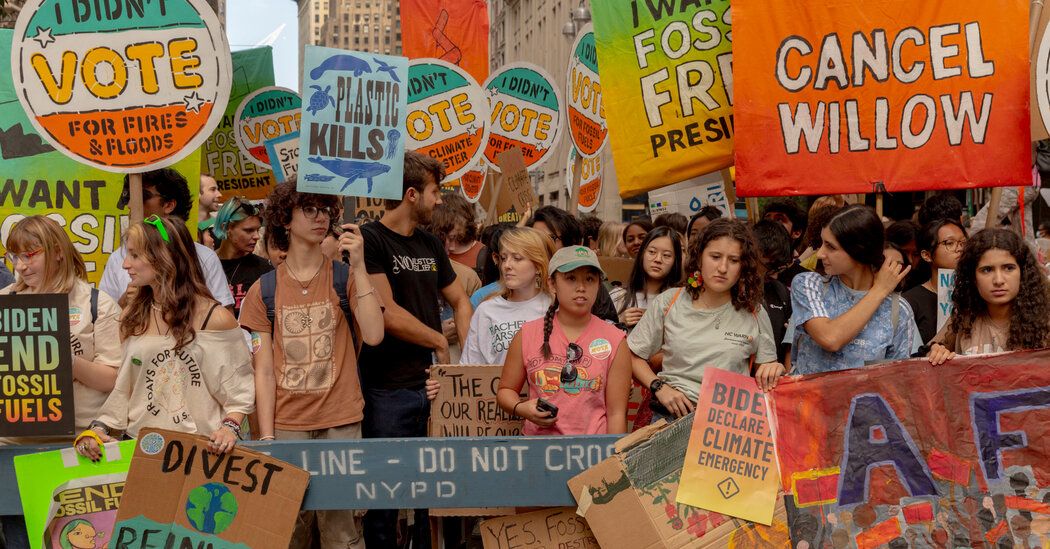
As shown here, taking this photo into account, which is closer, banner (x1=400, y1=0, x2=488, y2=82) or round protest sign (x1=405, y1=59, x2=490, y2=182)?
round protest sign (x1=405, y1=59, x2=490, y2=182)

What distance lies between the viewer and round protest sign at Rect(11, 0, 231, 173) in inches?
221

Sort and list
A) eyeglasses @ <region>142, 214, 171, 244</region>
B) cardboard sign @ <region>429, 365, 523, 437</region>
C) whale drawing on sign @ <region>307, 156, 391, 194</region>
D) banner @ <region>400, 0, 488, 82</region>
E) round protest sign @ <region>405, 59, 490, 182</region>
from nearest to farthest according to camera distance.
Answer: eyeglasses @ <region>142, 214, 171, 244</region> → whale drawing on sign @ <region>307, 156, 391, 194</region> → cardboard sign @ <region>429, 365, 523, 437</region> → round protest sign @ <region>405, 59, 490, 182</region> → banner @ <region>400, 0, 488, 82</region>

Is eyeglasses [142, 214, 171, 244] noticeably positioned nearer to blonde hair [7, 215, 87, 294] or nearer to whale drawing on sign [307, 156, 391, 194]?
blonde hair [7, 215, 87, 294]

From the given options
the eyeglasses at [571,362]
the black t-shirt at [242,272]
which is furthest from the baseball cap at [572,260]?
the black t-shirt at [242,272]

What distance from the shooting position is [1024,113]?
5457 millimetres

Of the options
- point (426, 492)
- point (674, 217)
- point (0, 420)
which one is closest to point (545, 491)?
point (426, 492)

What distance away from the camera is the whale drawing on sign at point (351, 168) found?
4590 mm

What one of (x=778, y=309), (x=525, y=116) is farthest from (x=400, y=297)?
(x=525, y=116)

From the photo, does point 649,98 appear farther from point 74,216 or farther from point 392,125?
point 74,216

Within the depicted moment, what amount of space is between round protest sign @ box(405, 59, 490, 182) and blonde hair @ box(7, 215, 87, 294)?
5.17 metres

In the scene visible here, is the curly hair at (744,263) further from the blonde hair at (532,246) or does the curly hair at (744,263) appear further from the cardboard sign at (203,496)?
the cardboard sign at (203,496)

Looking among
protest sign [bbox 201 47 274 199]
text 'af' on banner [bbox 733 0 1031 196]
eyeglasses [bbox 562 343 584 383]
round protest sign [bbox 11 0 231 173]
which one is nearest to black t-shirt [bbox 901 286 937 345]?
text 'af' on banner [bbox 733 0 1031 196]

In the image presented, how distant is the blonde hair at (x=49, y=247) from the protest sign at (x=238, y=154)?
5559 millimetres

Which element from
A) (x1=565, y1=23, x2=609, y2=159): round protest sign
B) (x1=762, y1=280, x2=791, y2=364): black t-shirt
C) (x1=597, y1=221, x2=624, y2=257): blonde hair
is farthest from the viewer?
(x1=597, y1=221, x2=624, y2=257): blonde hair
